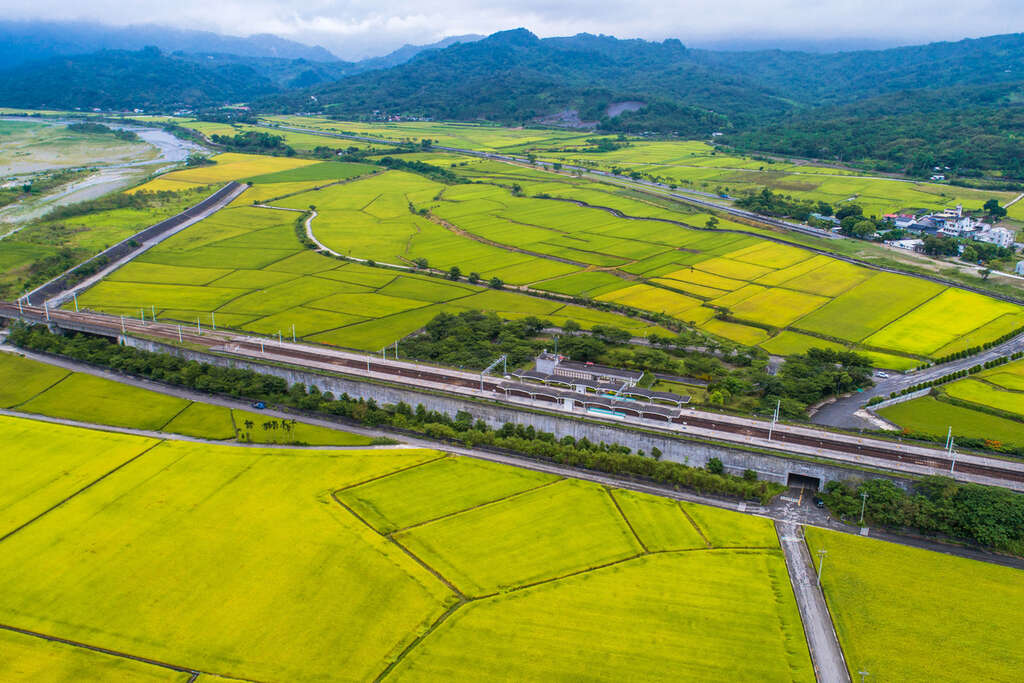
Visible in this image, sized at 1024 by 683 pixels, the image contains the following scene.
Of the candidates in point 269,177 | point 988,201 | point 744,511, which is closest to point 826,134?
point 988,201

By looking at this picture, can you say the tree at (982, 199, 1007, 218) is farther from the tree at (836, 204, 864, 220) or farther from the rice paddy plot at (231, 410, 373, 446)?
the rice paddy plot at (231, 410, 373, 446)

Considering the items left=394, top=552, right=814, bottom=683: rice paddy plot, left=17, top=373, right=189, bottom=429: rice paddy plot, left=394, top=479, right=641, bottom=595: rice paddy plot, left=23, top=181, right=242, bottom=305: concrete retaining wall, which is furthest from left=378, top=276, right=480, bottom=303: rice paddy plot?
left=394, top=552, right=814, bottom=683: rice paddy plot

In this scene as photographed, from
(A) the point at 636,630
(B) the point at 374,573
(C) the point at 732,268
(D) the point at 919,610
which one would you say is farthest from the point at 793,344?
(B) the point at 374,573

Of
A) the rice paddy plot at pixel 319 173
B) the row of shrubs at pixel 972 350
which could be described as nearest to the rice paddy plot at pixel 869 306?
the row of shrubs at pixel 972 350

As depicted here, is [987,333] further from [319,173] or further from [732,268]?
[319,173]

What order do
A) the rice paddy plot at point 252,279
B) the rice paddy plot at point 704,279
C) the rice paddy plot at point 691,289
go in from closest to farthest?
the rice paddy plot at point 691,289
the rice paddy plot at point 704,279
the rice paddy plot at point 252,279

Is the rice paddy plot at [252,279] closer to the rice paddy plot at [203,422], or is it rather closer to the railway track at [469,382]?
the railway track at [469,382]
